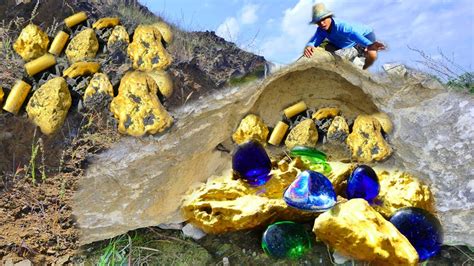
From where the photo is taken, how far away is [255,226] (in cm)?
177

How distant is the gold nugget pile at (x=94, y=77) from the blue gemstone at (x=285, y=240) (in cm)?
130

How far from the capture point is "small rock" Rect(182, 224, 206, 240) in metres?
1.84

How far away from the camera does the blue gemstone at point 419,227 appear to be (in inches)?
65.0

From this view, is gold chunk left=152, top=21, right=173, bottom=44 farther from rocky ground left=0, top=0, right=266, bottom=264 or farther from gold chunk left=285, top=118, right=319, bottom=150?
gold chunk left=285, top=118, right=319, bottom=150

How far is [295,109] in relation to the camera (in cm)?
253

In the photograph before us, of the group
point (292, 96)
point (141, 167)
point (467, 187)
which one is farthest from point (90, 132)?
point (467, 187)

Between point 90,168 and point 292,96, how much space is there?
1.00m

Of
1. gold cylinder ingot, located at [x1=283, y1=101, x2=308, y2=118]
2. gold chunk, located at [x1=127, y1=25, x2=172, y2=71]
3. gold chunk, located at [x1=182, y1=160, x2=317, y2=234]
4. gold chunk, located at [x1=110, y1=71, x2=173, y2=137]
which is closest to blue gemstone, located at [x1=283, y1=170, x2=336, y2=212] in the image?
gold chunk, located at [x1=182, y1=160, x2=317, y2=234]

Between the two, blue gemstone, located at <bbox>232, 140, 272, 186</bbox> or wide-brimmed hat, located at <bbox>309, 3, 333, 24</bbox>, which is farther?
wide-brimmed hat, located at <bbox>309, 3, 333, 24</bbox>

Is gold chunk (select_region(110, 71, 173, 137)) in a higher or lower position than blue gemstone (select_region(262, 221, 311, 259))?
higher

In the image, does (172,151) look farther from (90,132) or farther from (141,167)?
(90,132)

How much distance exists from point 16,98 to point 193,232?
1592 millimetres

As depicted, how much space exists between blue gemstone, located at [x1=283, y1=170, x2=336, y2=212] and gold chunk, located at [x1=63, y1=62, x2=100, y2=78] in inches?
76.5

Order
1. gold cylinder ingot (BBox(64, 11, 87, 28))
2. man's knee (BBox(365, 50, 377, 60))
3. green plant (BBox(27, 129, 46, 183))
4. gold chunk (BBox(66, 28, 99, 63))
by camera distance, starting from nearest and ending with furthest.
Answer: man's knee (BBox(365, 50, 377, 60)) → green plant (BBox(27, 129, 46, 183)) → gold chunk (BBox(66, 28, 99, 63)) → gold cylinder ingot (BBox(64, 11, 87, 28))
